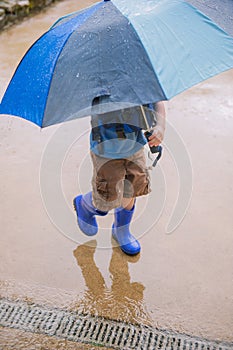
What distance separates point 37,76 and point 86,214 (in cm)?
82

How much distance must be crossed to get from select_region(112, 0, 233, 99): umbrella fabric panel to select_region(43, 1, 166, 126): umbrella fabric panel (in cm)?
4

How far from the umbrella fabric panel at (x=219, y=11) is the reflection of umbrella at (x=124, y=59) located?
0.04 meters

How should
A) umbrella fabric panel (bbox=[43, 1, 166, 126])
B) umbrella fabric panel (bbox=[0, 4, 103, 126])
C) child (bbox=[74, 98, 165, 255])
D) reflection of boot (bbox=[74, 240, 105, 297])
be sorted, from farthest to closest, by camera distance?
reflection of boot (bbox=[74, 240, 105, 297]) → child (bbox=[74, 98, 165, 255]) → umbrella fabric panel (bbox=[0, 4, 103, 126]) → umbrella fabric panel (bbox=[43, 1, 166, 126])

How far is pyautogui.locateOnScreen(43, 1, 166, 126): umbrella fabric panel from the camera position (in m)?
1.75

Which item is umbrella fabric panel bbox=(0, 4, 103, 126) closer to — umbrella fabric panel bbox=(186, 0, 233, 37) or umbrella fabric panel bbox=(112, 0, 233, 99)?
umbrella fabric panel bbox=(112, 0, 233, 99)

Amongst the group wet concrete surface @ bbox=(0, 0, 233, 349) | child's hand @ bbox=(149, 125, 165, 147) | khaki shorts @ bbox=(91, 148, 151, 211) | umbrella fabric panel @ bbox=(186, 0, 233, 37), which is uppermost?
umbrella fabric panel @ bbox=(186, 0, 233, 37)

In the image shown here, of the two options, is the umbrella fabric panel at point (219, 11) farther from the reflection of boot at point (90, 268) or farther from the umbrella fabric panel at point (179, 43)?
the reflection of boot at point (90, 268)

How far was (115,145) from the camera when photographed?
2.10 m

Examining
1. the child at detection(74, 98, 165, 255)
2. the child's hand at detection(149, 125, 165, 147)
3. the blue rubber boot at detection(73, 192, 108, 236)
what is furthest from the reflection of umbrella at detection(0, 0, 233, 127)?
the blue rubber boot at detection(73, 192, 108, 236)

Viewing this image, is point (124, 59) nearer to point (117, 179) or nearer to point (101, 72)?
point (101, 72)

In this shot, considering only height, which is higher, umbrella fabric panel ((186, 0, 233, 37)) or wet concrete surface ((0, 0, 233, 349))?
umbrella fabric panel ((186, 0, 233, 37))

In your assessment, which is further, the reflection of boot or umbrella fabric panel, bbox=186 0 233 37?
the reflection of boot

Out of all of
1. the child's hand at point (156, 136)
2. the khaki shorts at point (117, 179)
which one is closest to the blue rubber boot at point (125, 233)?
the khaki shorts at point (117, 179)

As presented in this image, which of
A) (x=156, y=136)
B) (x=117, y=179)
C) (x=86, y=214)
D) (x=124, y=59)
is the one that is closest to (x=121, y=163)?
(x=117, y=179)
